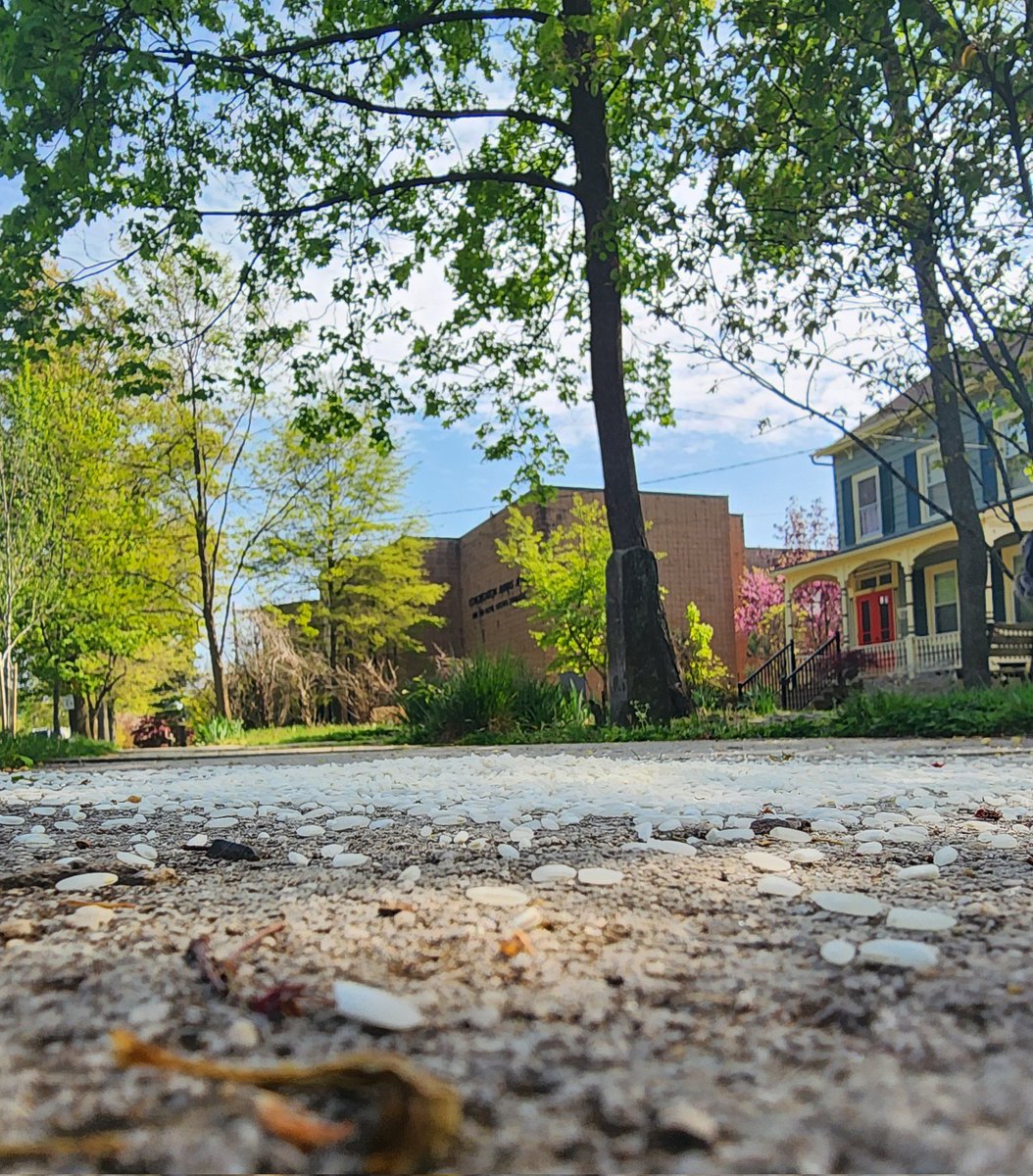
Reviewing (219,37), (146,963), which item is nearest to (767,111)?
(146,963)

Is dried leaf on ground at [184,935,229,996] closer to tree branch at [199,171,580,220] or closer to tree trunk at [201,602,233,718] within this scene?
tree branch at [199,171,580,220]

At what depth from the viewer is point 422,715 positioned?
9805 mm

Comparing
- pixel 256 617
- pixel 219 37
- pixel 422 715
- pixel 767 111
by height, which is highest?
pixel 219 37

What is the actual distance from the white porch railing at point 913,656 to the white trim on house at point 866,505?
2746 millimetres

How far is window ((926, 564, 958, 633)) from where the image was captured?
18141mm

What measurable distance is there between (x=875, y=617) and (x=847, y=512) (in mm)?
2441

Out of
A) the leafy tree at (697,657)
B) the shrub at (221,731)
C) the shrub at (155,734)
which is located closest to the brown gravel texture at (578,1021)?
the shrub at (221,731)

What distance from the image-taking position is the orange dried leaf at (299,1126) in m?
0.68

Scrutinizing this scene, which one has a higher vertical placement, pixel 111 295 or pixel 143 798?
pixel 111 295

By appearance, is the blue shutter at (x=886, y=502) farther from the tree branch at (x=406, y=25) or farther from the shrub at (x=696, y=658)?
the tree branch at (x=406, y=25)

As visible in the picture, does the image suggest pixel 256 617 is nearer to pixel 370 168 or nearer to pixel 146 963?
pixel 370 168

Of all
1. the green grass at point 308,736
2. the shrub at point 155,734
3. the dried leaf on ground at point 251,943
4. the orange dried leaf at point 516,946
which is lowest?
the shrub at point 155,734

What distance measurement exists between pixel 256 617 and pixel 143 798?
15611 mm

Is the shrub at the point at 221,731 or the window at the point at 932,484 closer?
the shrub at the point at 221,731
